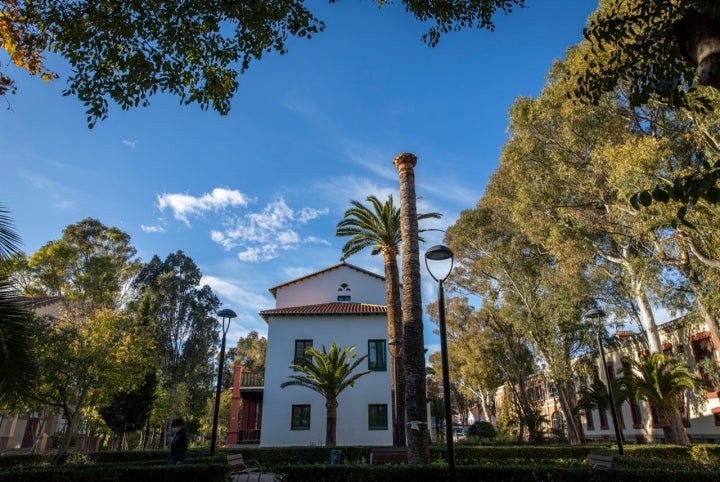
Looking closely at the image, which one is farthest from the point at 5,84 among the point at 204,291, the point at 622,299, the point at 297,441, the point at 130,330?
the point at 204,291

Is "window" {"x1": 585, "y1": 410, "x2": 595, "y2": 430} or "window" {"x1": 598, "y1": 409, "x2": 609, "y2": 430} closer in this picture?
"window" {"x1": 598, "y1": 409, "x2": 609, "y2": 430}

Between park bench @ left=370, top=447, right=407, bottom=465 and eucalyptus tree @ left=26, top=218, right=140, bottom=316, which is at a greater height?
eucalyptus tree @ left=26, top=218, right=140, bottom=316

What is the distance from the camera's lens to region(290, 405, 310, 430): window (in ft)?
78.8

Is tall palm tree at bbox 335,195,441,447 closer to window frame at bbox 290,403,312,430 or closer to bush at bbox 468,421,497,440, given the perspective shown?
window frame at bbox 290,403,312,430

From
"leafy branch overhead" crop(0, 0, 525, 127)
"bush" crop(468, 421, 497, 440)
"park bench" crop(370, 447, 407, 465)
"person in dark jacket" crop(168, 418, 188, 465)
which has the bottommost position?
"bush" crop(468, 421, 497, 440)

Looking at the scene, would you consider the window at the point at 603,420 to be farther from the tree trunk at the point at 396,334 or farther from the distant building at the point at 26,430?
the distant building at the point at 26,430

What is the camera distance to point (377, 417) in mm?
23953

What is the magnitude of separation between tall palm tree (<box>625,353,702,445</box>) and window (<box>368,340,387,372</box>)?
12.4 meters

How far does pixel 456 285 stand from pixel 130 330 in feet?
67.1

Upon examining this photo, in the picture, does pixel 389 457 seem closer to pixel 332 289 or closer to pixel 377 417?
pixel 377 417

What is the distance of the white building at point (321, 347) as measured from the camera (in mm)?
23797

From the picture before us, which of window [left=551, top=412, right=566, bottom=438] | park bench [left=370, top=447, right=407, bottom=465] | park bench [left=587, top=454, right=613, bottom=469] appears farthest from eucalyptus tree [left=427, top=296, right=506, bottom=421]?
park bench [left=587, top=454, right=613, bottom=469]

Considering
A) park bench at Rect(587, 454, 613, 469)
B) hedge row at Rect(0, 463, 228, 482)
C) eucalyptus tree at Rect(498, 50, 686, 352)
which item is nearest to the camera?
hedge row at Rect(0, 463, 228, 482)

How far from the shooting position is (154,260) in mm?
42844
